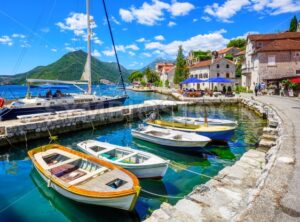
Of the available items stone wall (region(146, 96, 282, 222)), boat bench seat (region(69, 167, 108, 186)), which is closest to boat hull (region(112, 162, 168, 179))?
boat bench seat (region(69, 167, 108, 186))

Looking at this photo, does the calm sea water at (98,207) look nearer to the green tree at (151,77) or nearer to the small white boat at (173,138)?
the small white boat at (173,138)

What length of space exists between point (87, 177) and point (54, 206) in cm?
178

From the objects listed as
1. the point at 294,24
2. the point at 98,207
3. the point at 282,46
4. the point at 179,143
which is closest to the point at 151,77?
the point at 294,24

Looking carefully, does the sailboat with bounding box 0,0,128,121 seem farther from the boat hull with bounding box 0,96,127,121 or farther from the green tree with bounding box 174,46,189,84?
the green tree with bounding box 174,46,189,84

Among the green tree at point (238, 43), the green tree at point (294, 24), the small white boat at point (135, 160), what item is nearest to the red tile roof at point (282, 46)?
the small white boat at point (135, 160)

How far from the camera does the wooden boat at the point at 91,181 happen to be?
21.2ft

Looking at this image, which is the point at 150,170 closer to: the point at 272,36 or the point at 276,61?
the point at 276,61

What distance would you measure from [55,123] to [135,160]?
10.5m

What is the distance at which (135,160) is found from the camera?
9.73m

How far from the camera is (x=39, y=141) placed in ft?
53.4

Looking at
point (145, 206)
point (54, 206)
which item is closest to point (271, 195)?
point (145, 206)

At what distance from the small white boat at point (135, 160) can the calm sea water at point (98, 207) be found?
1.92 feet

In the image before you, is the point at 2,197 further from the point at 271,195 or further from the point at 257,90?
the point at 257,90

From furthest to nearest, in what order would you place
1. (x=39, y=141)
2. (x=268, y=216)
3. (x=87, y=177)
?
(x=39, y=141), (x=87, y=177), (x=268, y=216)
